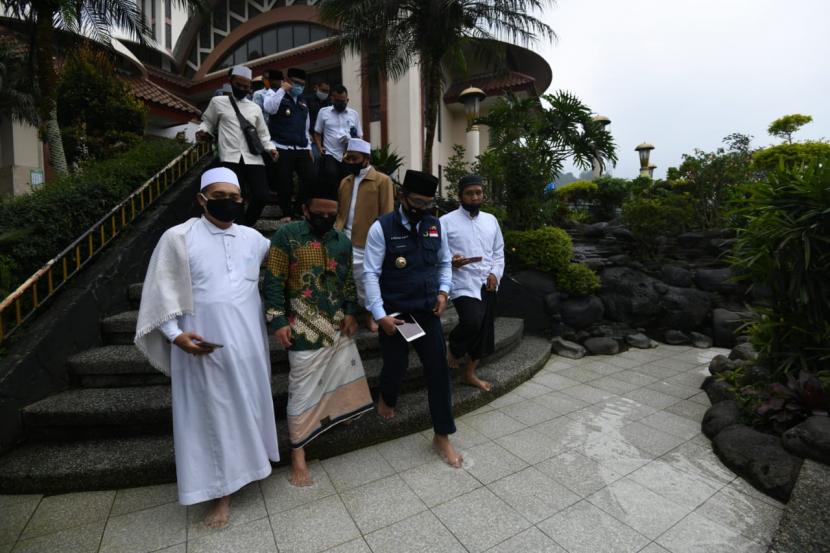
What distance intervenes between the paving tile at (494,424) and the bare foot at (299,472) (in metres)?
1.47

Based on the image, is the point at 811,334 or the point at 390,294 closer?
the point at 390,294

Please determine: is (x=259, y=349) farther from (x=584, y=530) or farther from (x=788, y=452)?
(x=788, y=452)

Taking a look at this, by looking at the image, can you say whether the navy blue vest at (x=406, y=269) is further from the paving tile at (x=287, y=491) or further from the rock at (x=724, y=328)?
the rock at (x=724, y=328)

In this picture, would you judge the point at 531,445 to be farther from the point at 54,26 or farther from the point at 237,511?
the point at 54,26

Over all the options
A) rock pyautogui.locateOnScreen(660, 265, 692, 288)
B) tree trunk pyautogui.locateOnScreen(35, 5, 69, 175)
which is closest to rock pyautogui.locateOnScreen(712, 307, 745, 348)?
rock pyautogui.locateOnScreen(660, 265, 692, 288)

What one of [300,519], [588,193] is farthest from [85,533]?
[588,193]

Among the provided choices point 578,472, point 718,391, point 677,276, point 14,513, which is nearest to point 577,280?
point 677,276

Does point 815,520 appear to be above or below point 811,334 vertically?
below

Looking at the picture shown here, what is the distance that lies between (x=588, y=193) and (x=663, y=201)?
721 cm

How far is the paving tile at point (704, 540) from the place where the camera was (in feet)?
7.16

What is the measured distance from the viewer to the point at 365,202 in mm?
4137

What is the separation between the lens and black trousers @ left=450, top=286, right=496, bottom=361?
3.80 meters

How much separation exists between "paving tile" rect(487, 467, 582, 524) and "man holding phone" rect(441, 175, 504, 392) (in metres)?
1.28

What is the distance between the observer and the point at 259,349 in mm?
2539
